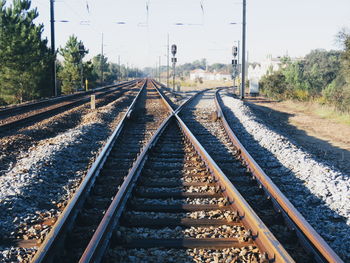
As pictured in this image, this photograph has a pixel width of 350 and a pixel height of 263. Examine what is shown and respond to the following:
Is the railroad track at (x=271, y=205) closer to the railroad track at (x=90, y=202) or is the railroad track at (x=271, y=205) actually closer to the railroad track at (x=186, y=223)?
the railroad track at (x=186, y=223)

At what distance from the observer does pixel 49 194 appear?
17.7 ft

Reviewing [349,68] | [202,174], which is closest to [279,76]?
[349,68]

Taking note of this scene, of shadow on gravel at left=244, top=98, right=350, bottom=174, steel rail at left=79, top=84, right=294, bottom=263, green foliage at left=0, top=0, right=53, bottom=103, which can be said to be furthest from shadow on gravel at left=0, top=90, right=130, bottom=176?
green foliage at left=0, top=0, right=53, bottom=103

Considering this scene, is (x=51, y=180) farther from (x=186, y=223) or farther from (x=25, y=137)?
(x=25, y=137)

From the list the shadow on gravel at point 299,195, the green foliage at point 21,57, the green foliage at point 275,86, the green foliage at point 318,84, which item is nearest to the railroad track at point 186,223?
the shadow on gravel at point 299,195

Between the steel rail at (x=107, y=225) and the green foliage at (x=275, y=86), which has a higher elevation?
the green foliage at (x=275, y=86)

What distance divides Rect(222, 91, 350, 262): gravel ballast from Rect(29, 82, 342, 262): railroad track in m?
0.45

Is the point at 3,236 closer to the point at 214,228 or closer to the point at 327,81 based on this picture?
the point at 214,228

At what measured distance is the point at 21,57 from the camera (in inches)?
1265

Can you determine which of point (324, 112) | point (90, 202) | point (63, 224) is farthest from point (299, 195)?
point (324, 112)

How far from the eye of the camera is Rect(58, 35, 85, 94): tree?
156 ft

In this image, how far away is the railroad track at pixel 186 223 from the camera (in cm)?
342

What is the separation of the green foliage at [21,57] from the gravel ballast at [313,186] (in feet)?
91.1

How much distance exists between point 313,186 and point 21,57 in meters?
31.1
